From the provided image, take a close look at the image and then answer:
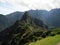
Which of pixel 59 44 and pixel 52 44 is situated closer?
pixel 59 44
